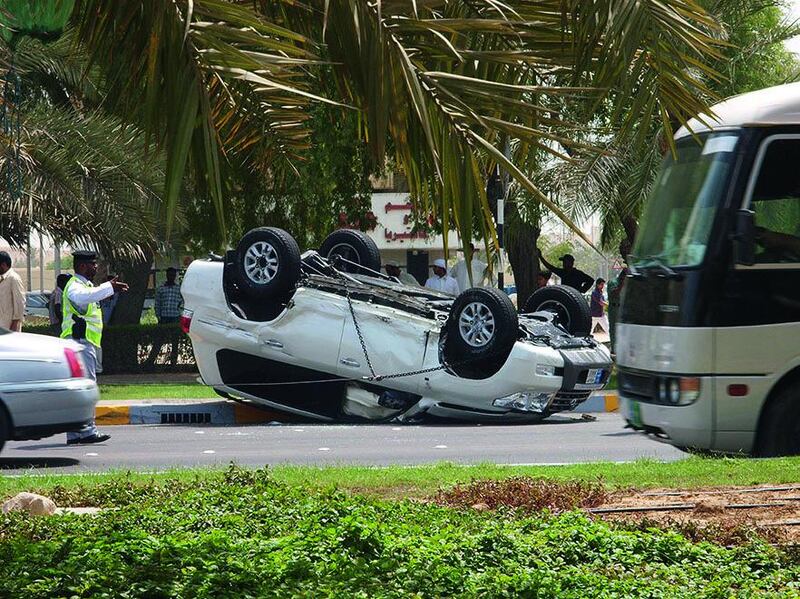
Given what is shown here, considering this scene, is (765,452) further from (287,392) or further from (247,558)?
(287,392)

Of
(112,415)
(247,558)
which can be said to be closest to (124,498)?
(247,558)

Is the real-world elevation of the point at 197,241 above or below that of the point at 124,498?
above

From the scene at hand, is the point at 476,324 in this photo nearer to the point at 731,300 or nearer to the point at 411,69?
the point at 731,300

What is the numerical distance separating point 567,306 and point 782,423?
6.09 m

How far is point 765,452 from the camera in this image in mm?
9898

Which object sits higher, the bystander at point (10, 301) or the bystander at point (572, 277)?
the bystander at point (572, 277)

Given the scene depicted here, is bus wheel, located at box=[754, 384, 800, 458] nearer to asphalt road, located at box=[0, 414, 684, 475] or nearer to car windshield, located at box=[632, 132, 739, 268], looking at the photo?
car windshield, located at box=[632, 132, 739, 268]

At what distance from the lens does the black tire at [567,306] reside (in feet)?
51.0

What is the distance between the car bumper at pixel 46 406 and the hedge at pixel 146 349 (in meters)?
11.0

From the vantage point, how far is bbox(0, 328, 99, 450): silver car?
36.8 ft

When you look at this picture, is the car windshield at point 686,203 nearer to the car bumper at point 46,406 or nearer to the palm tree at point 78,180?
the car bumper at point 46,406

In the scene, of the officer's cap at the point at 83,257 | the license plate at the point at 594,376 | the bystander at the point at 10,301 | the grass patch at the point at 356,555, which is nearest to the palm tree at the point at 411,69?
the grass patch at the point at 356,555

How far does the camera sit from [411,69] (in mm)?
5273

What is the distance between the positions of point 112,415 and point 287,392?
2711 mm
